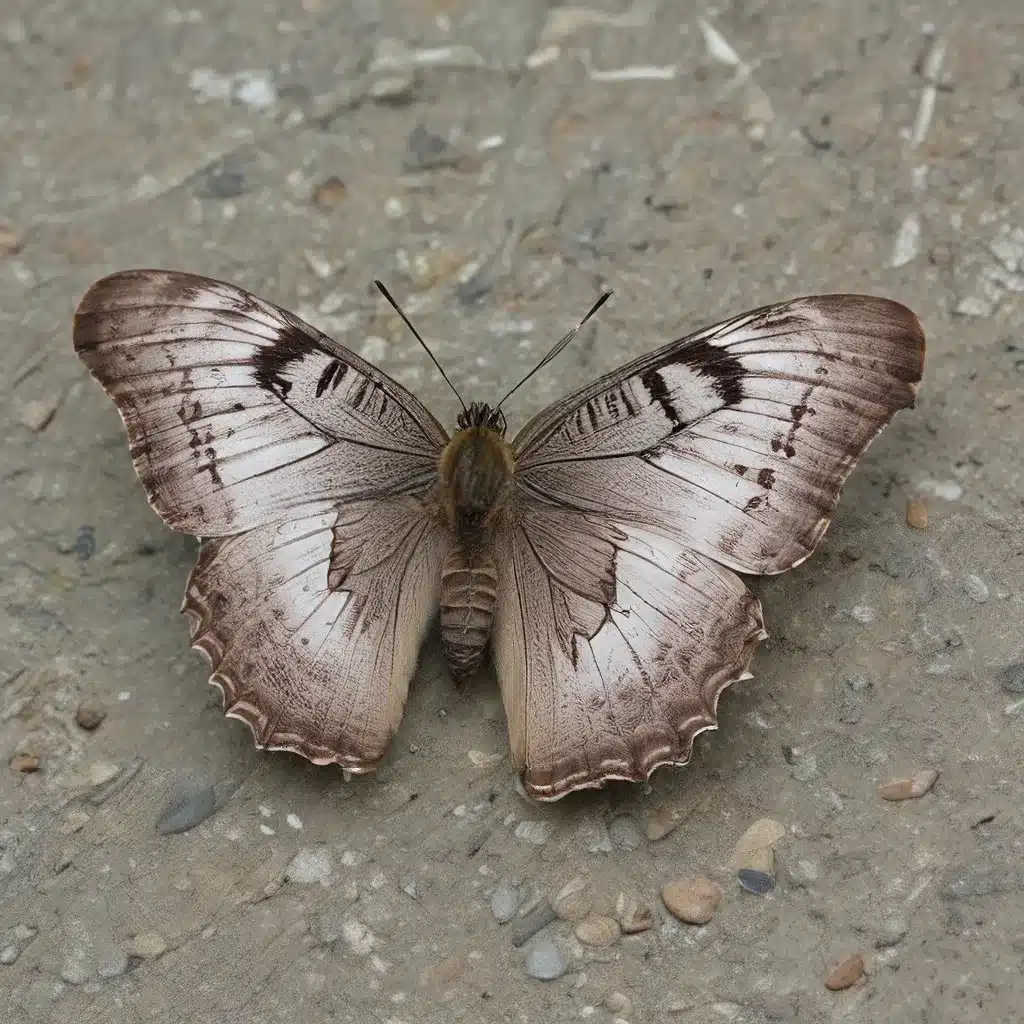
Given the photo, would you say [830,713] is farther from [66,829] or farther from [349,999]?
[66,829]

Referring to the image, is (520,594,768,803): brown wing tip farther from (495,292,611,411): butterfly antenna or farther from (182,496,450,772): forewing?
(495,292,611,411): butterfly antenna

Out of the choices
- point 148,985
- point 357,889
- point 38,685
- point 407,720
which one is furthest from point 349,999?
point 38,685

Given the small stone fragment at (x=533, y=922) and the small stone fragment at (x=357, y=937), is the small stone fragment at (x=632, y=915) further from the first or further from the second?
the small stone fragment at (x=357, y=937)

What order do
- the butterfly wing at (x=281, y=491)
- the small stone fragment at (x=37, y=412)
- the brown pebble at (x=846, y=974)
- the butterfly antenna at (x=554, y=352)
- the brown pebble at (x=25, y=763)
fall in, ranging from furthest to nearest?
the small stone fragment at (x=37, y=412)
the butterfly antenna at (x=554, y=352)
the brown pebble at (x=25, y=763)
the butterfly wing at (x=281, y=491)
the brown pebble at (x=846, y=974)

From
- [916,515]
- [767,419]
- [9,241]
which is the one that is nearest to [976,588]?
[916,515]

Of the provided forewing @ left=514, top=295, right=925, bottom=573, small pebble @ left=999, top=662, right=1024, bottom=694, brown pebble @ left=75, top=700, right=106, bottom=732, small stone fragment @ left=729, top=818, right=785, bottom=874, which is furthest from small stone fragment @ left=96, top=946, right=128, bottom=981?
small pebble @ left=999, top=662, right=1024, bottom=694

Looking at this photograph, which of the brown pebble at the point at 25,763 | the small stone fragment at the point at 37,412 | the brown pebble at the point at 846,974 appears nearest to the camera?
the brown pebble at the point at 846,974

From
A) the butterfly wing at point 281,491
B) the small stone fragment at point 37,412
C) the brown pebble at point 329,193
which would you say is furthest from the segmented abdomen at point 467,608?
the brown pebble at point 329,193
